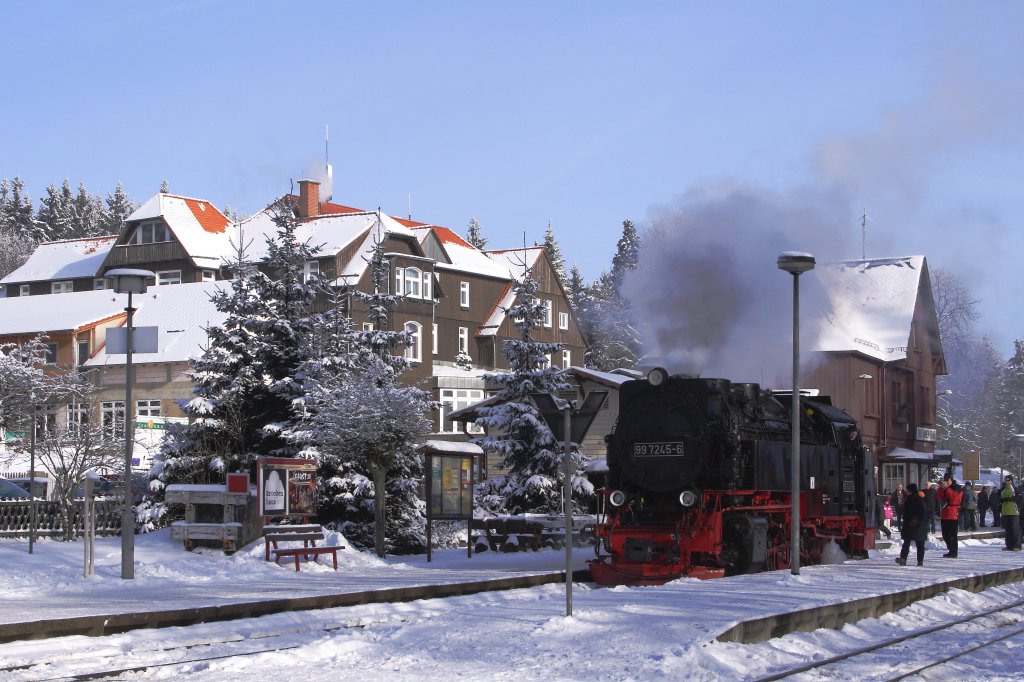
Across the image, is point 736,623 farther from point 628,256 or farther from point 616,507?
point 628,256

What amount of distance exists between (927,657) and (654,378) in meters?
8.67

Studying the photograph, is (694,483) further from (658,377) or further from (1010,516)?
(1010,516)

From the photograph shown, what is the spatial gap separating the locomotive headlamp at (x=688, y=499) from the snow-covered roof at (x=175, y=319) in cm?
3952

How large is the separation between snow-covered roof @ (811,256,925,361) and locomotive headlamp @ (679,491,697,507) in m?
35.7

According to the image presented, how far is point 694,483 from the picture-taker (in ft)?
68.2

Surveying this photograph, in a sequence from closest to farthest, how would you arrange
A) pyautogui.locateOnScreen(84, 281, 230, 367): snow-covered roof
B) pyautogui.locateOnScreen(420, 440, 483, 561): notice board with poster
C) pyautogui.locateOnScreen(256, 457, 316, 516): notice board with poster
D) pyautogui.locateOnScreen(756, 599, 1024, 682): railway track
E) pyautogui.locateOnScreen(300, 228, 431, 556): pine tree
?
1. pyautogui.locateOnScreen(756, 599, 1024, 682): railway track
2. pyautogui.locateOnScreen(256, 457, 316, 516): notice board with poster
3. pyautogui.locateOnScreen(300, 228, 431, 556): pine tree
4. pyautogui.locateOnScreen(420, 440, 483, 561): notice board with poster
5. pyautogui.locateOnScreen(84, 281, 230, 367): snow-covered roof

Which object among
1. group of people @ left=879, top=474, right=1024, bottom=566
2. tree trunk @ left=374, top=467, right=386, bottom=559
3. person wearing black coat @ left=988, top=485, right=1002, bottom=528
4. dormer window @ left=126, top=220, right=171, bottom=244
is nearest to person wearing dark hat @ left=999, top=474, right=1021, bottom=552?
group of people @ left=879, top=474, right=1024, bottom=566

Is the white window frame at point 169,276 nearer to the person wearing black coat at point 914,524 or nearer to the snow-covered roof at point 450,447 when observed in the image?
the snow-covered roof at point 450,447

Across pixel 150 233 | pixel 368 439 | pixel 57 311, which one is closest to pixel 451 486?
pixel 368 439

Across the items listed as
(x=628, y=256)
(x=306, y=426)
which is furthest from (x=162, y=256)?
(x=306, y=426)

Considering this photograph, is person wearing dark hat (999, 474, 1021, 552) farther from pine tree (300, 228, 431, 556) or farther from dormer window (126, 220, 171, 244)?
dormer window (126, 220, 171, 244)

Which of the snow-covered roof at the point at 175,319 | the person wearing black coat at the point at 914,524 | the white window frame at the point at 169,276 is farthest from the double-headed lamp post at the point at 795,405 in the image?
the white window frame at the point at 169,276

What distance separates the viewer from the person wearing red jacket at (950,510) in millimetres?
26281

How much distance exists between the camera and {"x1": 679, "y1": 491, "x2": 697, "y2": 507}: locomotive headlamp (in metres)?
20.4
